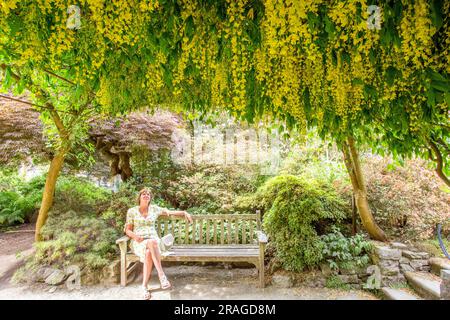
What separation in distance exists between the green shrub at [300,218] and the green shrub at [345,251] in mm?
133

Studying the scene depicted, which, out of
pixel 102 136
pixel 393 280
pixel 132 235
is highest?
pixel 102 136

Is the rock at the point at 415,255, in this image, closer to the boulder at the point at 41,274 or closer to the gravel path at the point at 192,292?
the gravel path at the point at 192,292

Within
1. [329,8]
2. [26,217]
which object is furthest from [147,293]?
[26,217]

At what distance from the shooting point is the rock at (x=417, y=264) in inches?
133

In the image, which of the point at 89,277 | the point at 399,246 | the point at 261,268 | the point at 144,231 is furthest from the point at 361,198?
the point at 89,277

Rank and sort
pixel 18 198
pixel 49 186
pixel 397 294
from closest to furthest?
1. pixel 397 294
2. pixel 49 186
3. pixel 18 198

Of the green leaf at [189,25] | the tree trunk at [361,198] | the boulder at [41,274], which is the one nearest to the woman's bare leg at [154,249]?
the boulder at [41,274]

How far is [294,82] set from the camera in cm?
173

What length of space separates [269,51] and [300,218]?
2.55 metres

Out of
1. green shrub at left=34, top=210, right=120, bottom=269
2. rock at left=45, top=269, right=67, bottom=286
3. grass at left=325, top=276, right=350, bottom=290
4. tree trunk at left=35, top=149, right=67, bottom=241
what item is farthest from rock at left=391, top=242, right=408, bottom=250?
tree trunk at left=35, top=149, right=67, bottom=241

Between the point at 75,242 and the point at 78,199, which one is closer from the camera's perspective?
the point at 75,242

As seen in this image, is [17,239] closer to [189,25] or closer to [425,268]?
[189,25]

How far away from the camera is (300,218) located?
11.9 feet

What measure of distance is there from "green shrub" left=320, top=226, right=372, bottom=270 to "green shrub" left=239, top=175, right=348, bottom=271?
13 centimetres
